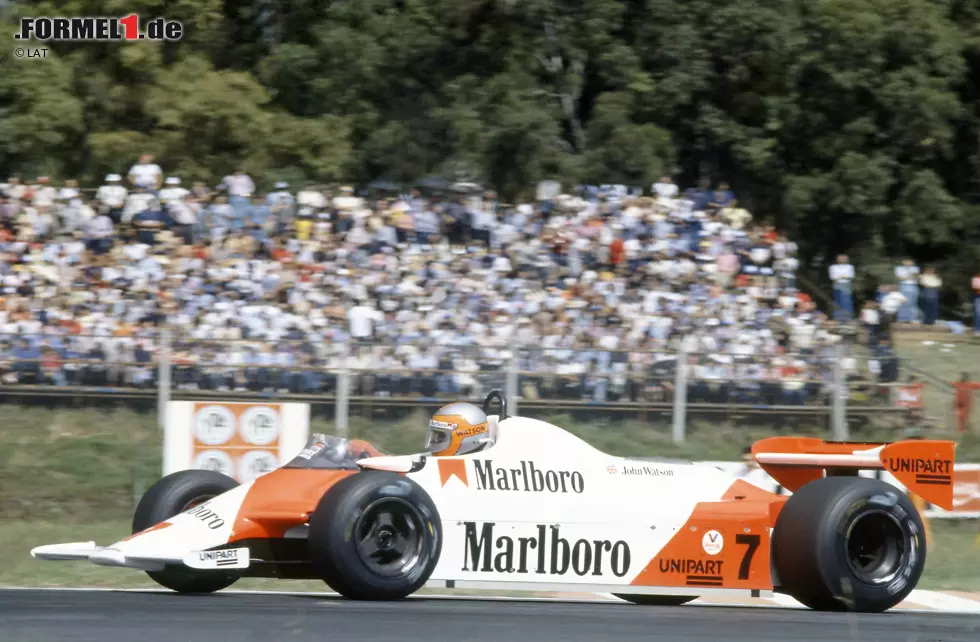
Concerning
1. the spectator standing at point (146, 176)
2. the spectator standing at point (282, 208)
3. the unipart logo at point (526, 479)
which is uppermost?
the spectator standing at point (146, 176)

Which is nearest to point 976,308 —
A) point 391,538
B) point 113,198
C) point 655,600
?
point 113,198

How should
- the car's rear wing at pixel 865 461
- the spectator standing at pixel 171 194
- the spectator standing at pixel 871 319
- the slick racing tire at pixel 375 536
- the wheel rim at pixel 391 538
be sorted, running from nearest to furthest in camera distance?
1. the slick racing tire at pixel 375 536
2. the wheel rim at pixel 391 538
3. the car's rear wing at pixel 865 461
4. the spectator standing at pixel 171 194
5. the spectator standing at pixel 871 319

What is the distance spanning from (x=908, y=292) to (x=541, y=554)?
13.3 meters

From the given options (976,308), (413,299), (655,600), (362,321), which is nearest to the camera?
(655,600)

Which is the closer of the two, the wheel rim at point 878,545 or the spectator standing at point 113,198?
the wheel rim at point 878,545

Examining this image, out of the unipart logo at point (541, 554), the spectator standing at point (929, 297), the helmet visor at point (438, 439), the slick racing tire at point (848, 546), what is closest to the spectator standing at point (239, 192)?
the spectator standing at point (929, 297)

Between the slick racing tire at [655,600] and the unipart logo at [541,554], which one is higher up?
the unipart logo at [541,554]

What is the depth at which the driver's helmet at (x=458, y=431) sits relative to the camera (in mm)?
8297

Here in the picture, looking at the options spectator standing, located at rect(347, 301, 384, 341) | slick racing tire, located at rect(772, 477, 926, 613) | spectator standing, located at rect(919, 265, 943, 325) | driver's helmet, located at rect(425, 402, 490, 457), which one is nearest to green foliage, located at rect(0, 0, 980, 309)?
spectator standing, located at rect(919, 265, 943, 325)

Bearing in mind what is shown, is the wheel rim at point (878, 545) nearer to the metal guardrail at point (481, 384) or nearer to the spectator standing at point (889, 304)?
the metal guardrail at point (481, 384)

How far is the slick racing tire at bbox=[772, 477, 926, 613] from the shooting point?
8070 mm

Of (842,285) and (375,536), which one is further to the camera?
(842,285)

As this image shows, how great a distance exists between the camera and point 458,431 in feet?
27.2

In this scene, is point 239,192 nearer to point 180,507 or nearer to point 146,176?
point 146,176
